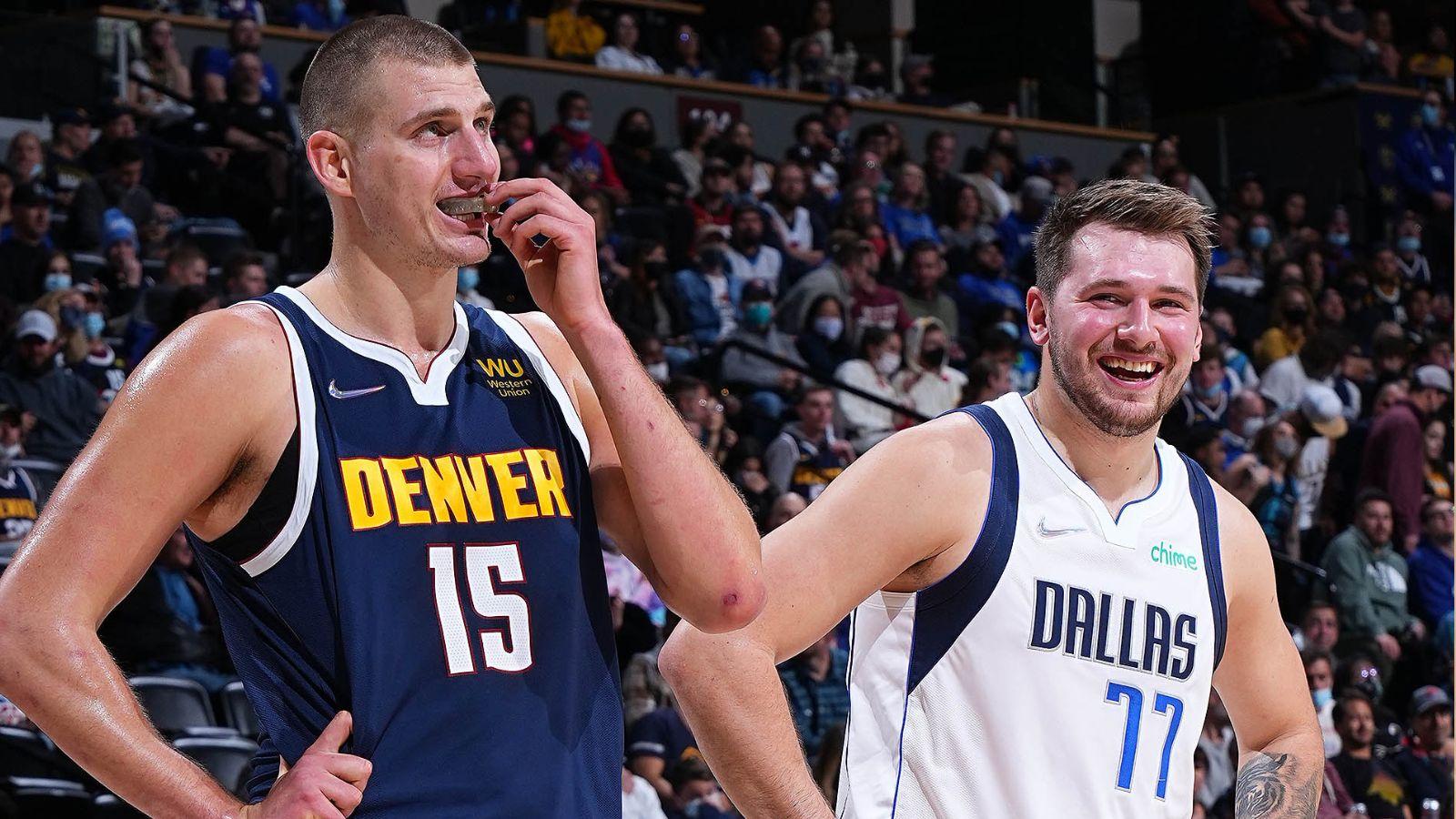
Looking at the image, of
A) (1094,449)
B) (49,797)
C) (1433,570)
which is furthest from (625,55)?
(1094,449)

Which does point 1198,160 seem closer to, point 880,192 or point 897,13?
point 897,13

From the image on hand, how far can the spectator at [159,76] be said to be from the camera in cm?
1220

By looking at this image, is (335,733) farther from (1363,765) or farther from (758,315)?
(758,315)

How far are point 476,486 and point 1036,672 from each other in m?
1.20

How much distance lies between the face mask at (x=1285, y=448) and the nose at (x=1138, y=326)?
8.66 meters

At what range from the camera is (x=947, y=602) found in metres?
3.23

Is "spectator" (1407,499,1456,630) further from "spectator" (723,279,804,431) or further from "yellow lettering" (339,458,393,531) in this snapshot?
"yellow lettering" (339,458,393,531)

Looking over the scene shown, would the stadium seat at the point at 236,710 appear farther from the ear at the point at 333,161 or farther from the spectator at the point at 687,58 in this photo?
the spectator at the point at 687,58

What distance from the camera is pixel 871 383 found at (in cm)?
1133

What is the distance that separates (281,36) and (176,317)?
5.06 m

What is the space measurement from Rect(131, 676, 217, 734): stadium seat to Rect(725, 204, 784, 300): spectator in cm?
→ 577

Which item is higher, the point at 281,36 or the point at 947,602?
the point at 281,36

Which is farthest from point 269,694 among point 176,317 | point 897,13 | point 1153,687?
point 897,13

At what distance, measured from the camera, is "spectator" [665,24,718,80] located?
16109mm
